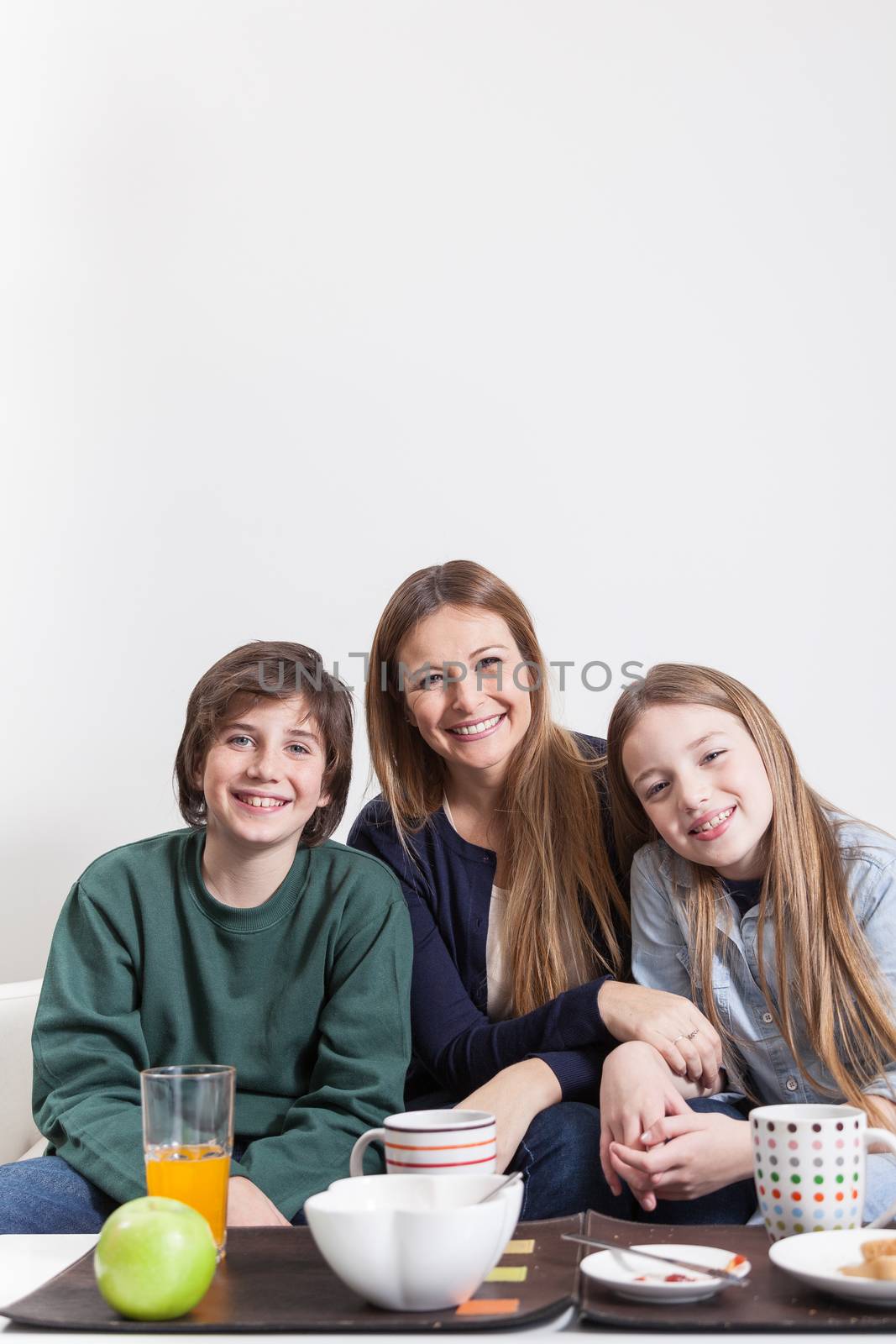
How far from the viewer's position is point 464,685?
67.0 inches

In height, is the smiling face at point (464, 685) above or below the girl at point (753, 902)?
above

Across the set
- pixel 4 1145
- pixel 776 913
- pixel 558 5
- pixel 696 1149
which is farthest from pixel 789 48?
pixel 4 1145

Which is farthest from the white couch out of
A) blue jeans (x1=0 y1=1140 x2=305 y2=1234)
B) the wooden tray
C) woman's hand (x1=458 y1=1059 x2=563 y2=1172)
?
the wooden tray

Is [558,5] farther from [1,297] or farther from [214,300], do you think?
[1,297]

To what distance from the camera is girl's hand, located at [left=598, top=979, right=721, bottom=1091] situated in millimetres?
1410

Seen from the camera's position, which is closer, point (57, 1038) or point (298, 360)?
point (57, 1038)

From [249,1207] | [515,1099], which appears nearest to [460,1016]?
[515,1099]

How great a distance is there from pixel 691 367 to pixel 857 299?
1.06ft

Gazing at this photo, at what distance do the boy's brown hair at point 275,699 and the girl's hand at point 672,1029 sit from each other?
0.45m

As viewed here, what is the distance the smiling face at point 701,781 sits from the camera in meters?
1.45

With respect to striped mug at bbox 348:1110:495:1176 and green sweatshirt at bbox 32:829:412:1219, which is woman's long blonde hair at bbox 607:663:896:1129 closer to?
green sweatshirt at bbox 32:829:412:1219

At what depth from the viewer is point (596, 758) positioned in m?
1.82

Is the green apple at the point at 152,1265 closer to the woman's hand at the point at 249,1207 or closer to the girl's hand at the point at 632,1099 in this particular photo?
the woman's hand at the point at 249,1207

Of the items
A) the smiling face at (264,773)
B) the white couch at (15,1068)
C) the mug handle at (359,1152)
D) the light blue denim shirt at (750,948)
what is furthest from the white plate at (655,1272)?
the white couch at (15,1068)
